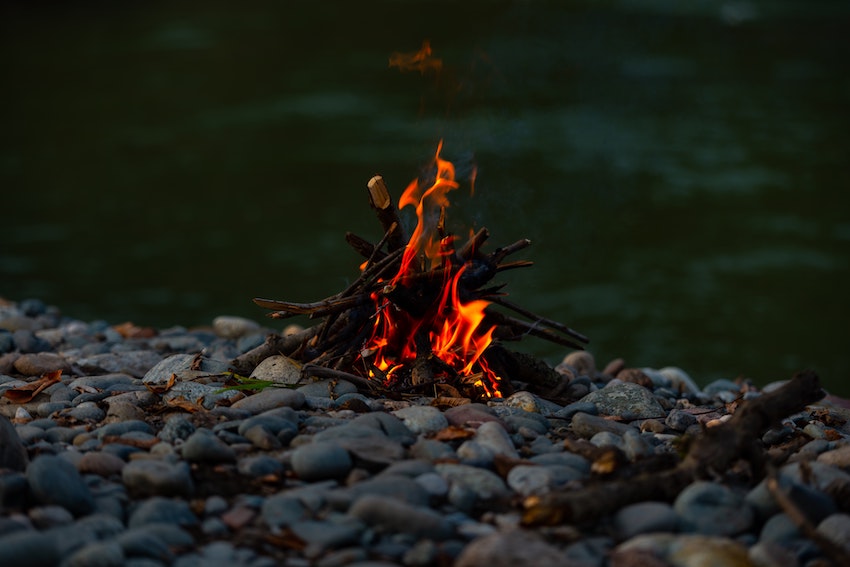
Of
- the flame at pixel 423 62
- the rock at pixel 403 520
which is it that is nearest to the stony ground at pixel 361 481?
the rock at pixel 403 520

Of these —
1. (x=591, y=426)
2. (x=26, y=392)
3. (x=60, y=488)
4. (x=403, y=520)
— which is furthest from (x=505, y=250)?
(x=60, y=488)

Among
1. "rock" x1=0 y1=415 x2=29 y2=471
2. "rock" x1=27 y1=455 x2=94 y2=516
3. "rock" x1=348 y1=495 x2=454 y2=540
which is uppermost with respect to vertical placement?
"rock" x1=0 y1=415 x2=29 y2=471

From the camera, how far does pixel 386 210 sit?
434 centimetres

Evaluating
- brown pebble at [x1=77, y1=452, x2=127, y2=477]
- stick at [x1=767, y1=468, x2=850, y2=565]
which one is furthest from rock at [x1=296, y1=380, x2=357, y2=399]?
stick at [x1=767, y1=468, x2=850, y2=565]

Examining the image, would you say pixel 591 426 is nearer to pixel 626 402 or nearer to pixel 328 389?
pixel 626 402

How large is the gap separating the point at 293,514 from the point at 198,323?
20.5 ft

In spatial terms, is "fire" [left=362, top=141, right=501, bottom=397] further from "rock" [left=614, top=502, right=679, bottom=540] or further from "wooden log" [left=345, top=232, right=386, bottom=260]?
"rock" [left=614, top=502, right=679, bottom=540]

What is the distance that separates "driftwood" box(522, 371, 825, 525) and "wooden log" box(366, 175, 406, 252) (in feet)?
5.11

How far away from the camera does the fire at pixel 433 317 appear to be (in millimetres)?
4207

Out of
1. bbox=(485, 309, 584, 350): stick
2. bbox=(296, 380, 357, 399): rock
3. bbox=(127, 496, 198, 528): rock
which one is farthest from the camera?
bbox=(485, 309, 584, 350): stick

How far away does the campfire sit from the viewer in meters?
4.20

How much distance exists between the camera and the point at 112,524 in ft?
9.46

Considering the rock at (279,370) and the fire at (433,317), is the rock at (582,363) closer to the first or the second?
the fire at (433,317)

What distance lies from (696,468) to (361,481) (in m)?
0.98
